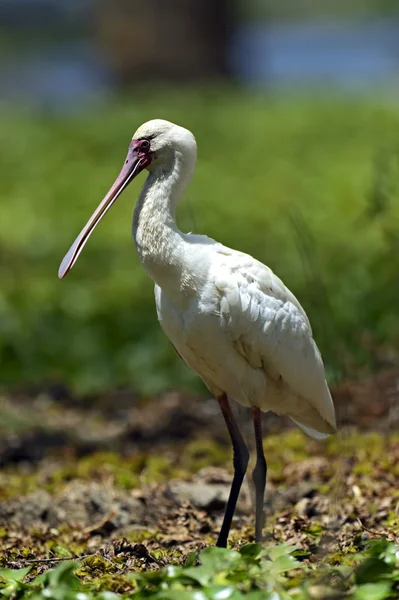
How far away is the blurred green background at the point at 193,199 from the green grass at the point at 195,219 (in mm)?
21

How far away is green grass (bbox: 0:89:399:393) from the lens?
8.04 meters

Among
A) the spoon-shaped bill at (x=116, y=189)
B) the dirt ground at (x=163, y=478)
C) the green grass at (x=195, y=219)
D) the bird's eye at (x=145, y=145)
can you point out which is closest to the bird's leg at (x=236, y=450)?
the dirt ground at (x=163, y=478)

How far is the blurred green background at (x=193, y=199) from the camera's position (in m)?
7.98

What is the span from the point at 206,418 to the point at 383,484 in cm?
191

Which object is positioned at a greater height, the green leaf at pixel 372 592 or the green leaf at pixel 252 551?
the green leaf at pixel 372 592

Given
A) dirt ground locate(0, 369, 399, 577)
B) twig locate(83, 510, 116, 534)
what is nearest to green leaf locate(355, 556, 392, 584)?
dirt ground locate(0, 369, 399, 577)

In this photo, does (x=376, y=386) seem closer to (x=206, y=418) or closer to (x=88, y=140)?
(x=206, y=418)

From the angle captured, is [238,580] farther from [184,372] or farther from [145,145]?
[184,372]

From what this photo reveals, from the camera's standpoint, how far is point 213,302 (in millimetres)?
4410

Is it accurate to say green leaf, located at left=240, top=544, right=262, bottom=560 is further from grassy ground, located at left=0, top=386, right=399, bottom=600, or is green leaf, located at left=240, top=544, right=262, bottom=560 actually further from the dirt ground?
the dirt ground

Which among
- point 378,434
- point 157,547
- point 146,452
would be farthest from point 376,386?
point 157,547

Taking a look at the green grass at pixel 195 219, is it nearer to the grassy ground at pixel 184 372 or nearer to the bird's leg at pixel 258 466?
the grassy ground at pixel 184 372

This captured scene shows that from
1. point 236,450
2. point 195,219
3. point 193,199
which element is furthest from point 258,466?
point 193,199

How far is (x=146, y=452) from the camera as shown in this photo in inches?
261
